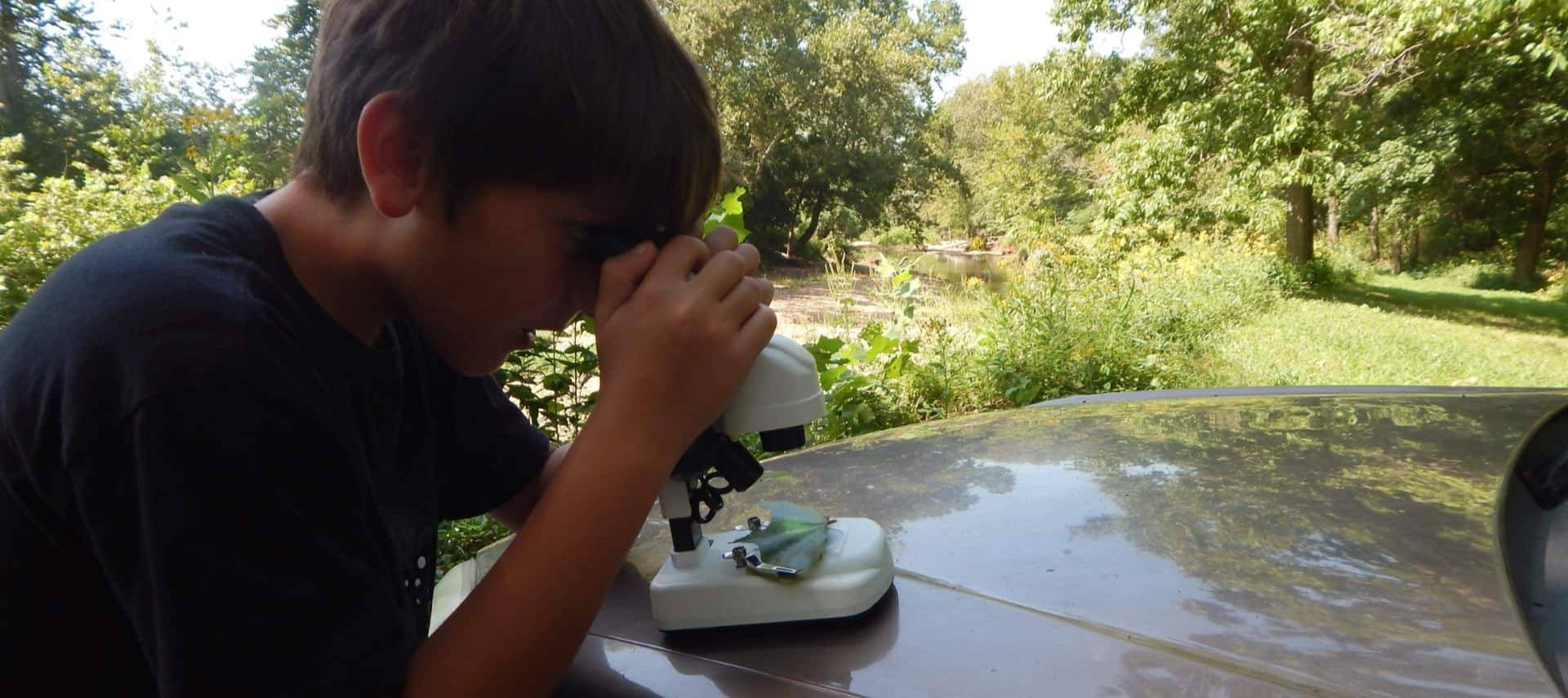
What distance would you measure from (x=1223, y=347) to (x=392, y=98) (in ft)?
25.7

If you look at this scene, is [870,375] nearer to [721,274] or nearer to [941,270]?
[721,274]

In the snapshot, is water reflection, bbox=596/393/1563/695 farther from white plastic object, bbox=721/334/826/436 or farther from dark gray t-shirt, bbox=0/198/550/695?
dark gray t-shirt, bbox=0/198/550/695

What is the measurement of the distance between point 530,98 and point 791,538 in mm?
589

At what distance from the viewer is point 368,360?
1.07 meters

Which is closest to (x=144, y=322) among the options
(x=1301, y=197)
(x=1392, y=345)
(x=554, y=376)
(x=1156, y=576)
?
(x=1156, y=576)

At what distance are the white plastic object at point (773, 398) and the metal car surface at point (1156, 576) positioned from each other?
0.75 ft

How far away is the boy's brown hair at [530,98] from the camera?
94cm

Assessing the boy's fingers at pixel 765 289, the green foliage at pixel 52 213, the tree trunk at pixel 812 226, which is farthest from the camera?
the tree trunk at pixel 812 226

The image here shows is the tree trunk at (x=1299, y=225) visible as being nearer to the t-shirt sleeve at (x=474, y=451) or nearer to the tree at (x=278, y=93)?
the tree at (x=278, y=93)

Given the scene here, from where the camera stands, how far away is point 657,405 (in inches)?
37.0

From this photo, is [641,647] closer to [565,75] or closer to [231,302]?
[231,302]

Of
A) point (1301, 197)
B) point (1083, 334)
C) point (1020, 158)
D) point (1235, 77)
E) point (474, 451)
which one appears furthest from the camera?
point (1020, 158)

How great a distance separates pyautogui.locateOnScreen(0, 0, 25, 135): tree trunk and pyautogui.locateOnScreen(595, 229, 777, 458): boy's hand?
3.75 metres

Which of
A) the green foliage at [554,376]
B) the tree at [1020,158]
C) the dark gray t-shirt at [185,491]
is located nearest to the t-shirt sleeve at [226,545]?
the dark gray t-shirt at [185,491]
